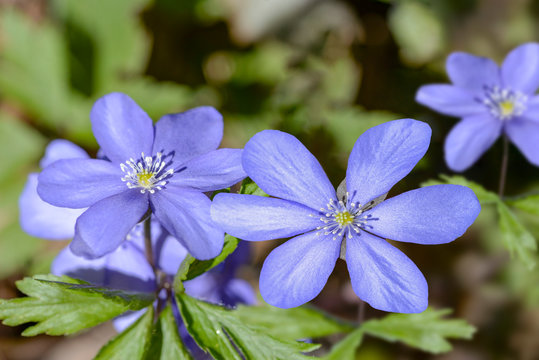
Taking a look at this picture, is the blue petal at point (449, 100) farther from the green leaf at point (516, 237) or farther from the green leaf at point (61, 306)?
the green leaf at point (61, 306)

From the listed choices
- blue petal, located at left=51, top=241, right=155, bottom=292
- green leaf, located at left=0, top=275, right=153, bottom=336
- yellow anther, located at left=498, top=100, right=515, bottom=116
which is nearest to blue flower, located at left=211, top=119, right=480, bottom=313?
green leaf, located at left=0, top=275, right=153, bottom=336

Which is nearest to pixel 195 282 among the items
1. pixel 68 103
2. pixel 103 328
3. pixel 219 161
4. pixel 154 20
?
pixel 219 161

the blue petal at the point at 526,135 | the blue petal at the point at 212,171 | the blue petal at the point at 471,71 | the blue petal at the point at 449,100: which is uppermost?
the blue petal at the point at 471,71

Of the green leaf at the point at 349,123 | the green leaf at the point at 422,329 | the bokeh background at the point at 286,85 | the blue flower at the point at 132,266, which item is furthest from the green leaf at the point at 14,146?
the green leaf at the point at 422,329

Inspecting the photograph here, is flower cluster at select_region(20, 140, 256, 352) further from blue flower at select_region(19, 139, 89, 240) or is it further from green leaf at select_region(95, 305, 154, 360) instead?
green leaf at select_region(95, 305, 154, 360)

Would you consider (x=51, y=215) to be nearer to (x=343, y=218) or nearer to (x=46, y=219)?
(x=46, y=219)

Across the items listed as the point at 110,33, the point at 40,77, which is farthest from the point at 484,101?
the point at 40,77
